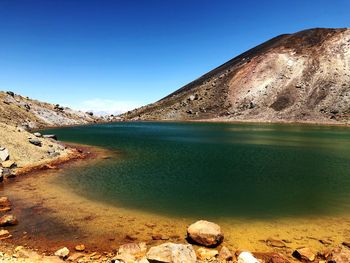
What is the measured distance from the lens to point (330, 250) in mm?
17031

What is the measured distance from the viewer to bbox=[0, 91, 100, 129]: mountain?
358ft

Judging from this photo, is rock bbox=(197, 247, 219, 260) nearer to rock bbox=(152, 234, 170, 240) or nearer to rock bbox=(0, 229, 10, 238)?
rock bbox=(152, 234, 170, 240)

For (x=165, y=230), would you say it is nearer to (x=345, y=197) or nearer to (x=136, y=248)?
(x=136, y=248)

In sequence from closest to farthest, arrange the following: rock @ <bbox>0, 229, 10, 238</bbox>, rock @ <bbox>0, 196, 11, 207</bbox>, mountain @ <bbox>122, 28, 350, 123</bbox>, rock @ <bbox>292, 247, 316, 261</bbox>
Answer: rock @ <bbox>292, 247, 316, 261</bbox>
rock @ <bbox>0, 229, 10, 238</bbox>
rock @ <bbox>0, 196, 11, 207</bbox>
mountain @ <bbox>122, 28, 350, 123</bbox>

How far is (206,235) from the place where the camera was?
17938 millimetres

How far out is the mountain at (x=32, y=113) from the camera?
4301 inches

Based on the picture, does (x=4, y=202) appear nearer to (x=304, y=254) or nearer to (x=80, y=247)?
(x=80, y=247)

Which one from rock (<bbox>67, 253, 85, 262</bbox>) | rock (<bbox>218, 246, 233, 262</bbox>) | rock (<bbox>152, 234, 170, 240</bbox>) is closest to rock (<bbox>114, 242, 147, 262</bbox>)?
rock (<bbox>152, 234, 170, 240</bbox>)

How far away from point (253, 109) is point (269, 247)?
430 ft

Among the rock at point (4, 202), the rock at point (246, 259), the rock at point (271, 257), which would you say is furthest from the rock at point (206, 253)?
the rock at point (4, 202)

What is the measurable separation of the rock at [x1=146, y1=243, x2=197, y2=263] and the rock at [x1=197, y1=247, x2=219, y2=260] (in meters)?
1.53

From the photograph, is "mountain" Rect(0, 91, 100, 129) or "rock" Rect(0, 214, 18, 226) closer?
"rock" Rect(0, 214, 18, 226)

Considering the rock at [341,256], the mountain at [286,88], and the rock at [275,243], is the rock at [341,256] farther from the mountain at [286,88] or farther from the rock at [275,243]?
the mountain at [286,88]

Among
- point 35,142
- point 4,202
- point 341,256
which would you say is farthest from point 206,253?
point 35,142
